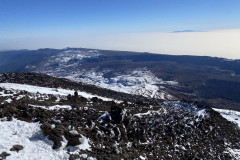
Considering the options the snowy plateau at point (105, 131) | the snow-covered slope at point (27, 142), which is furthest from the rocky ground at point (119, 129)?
the snow-covered slope at point (27, 142)

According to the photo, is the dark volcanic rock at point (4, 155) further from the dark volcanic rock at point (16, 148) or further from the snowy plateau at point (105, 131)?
the dark volcanic rock at point (16, 148)

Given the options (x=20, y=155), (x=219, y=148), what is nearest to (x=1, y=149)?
(x=20, y=155)

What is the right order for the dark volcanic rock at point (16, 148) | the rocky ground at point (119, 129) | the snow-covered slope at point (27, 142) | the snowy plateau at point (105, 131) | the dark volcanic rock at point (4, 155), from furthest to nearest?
the rocky ground at point (119, 129), the snowy plateau at point (105, 131), the dark volcanic rock at point (16, 148), the snow-covered slope at point (27, 142), the dark volcanic rock at point (4, 155)

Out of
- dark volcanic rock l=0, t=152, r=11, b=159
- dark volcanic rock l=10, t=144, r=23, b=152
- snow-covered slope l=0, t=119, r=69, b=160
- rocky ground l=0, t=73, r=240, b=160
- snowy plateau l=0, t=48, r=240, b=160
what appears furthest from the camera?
rocky ground l=0, t=73, r=240, b=160

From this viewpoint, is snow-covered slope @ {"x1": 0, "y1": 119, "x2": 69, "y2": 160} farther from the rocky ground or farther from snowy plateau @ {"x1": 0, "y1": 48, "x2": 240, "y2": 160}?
the rocky ground

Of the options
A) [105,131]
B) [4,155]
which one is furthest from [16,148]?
[105,131]

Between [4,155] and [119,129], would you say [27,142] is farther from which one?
[119,129]

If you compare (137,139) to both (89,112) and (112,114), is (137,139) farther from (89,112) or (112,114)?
(89,112)

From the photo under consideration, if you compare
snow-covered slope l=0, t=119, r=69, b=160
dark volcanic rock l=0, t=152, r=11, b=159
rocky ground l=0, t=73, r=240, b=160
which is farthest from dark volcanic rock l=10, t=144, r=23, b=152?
dark volcanic rock l=0, t=152, r=11, b=159
